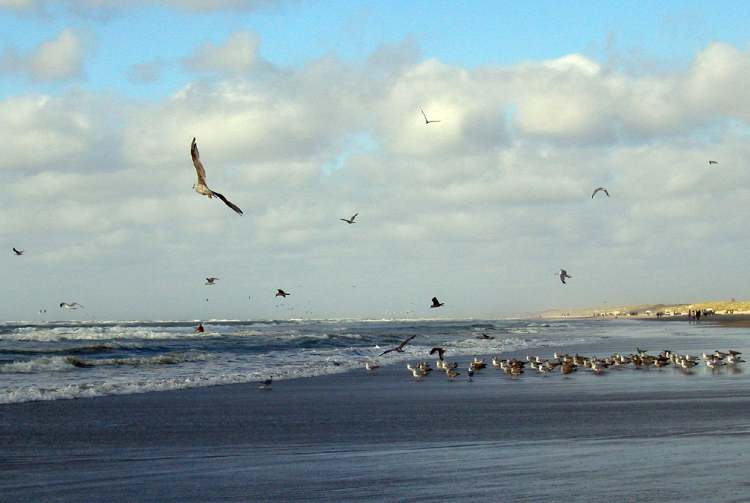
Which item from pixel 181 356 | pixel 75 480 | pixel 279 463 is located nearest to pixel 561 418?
pixel 279 463

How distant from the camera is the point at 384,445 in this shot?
1423 centimetres

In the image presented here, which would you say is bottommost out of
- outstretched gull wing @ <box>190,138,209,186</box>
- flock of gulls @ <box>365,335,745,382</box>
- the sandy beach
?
the sandy beach

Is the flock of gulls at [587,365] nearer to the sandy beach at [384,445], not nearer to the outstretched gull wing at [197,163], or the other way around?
the sandy beach at [384,445]

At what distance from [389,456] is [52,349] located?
118 ft

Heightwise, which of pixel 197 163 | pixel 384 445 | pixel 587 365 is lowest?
pixel 384 445

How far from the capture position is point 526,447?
1361 cm

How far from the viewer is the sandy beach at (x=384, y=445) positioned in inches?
421

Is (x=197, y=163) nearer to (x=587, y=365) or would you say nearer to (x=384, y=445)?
(x=384, y=445)

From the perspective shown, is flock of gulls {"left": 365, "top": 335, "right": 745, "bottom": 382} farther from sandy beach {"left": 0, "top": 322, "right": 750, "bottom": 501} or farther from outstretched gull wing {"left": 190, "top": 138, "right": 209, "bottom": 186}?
outstretched gull wing {"left": 190, "top": 138, "right": 209, "bottom": 186}

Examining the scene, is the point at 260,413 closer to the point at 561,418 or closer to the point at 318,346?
the point at 561,418

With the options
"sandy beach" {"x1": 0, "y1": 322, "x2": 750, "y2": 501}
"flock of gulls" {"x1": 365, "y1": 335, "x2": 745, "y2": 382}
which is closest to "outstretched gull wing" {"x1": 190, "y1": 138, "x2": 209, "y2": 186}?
"sandy beach" {"x1": 0, "y1": 322, "x2": 750, "y2": 501}

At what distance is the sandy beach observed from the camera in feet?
35.1

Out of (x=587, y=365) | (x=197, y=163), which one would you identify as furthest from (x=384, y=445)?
(x=587, y=365)

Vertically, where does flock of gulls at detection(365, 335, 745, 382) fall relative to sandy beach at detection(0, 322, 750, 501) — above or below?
above
